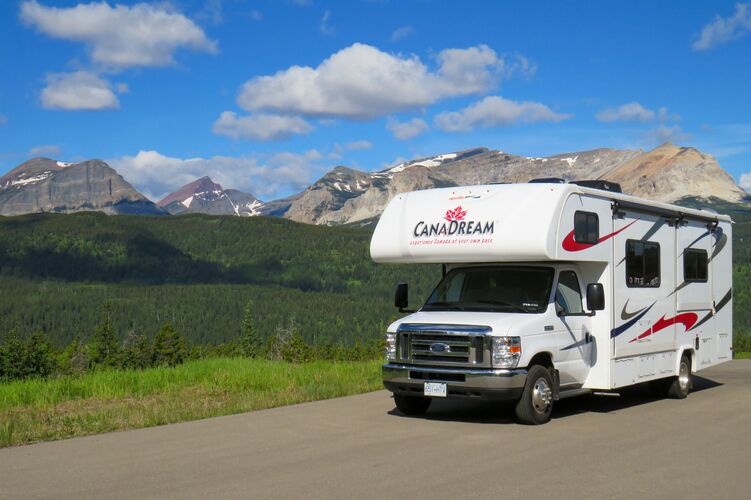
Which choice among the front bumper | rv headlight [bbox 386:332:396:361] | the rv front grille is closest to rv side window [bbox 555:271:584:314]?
the front bumper

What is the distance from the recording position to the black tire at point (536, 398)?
428 inches

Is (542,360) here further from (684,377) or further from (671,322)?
(684,377)

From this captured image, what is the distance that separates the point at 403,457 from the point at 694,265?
8122 millimetres

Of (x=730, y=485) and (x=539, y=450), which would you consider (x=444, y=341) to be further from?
(x=730, y=485)

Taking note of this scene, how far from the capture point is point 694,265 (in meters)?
14.8

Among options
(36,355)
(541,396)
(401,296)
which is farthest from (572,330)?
(36,355)

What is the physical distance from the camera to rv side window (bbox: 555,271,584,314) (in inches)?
462

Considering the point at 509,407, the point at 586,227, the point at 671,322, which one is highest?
the point at 586,227

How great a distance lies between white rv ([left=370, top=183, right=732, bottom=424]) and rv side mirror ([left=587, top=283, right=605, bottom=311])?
14 millimetres

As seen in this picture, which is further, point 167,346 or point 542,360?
point 167,346

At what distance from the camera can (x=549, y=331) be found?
11.3 m

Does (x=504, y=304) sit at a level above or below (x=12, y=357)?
above

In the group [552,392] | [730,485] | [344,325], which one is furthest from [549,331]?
[344,325]

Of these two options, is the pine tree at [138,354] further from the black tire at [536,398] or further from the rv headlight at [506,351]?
the rv headlight at [506,351]
